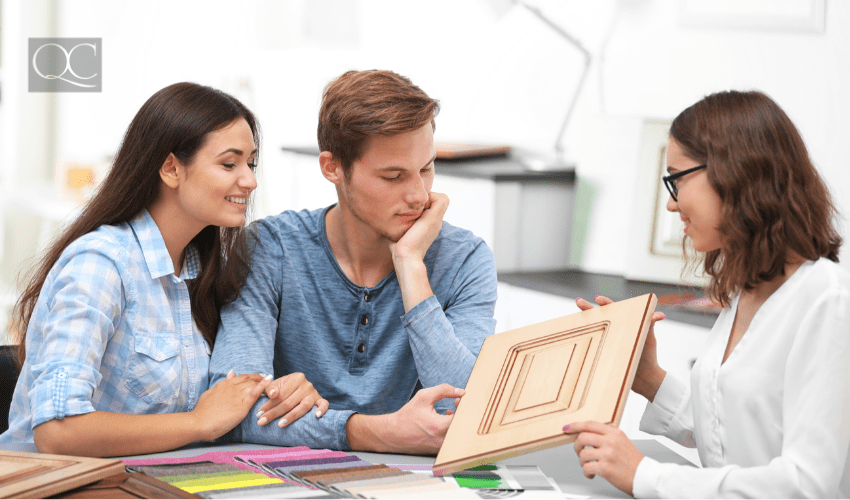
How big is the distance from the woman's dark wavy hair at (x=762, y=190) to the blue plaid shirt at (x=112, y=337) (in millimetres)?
953

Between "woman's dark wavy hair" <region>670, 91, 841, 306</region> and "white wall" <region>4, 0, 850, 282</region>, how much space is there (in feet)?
4.87

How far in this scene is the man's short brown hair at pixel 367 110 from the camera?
1583 millimetres

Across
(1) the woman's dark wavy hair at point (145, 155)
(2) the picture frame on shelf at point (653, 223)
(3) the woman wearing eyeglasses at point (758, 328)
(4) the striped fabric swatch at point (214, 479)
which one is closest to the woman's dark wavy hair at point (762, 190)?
(3) the woman wearing eyeglasses at point (758, 328)

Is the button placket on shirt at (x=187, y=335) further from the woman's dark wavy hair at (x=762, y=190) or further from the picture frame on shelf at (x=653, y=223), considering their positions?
the picture frame on shelf at (x=653, y=223)

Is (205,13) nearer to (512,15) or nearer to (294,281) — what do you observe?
(512,15)

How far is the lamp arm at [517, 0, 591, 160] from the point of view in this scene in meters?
3.21

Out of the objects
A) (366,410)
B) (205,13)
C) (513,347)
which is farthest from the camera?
(205,13)

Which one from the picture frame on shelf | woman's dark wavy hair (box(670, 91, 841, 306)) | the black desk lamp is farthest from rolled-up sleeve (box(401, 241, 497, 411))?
the black desk lamp

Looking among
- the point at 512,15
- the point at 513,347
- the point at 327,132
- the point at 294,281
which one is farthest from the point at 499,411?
the point at 512,15

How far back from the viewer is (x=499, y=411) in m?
1.22

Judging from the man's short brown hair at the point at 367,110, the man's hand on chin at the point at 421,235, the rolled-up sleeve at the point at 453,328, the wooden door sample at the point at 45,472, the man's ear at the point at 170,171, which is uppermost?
the man's short brown hair at the point at 367,110

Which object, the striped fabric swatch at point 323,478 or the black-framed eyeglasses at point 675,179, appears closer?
the striped fabric swatch at point 323,478

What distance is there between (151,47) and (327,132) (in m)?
2.62

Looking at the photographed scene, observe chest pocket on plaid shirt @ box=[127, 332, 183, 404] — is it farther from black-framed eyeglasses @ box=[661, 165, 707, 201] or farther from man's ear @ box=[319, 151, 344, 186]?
black-framed eyeglasses @ box=[661, 165, 707, 201]
